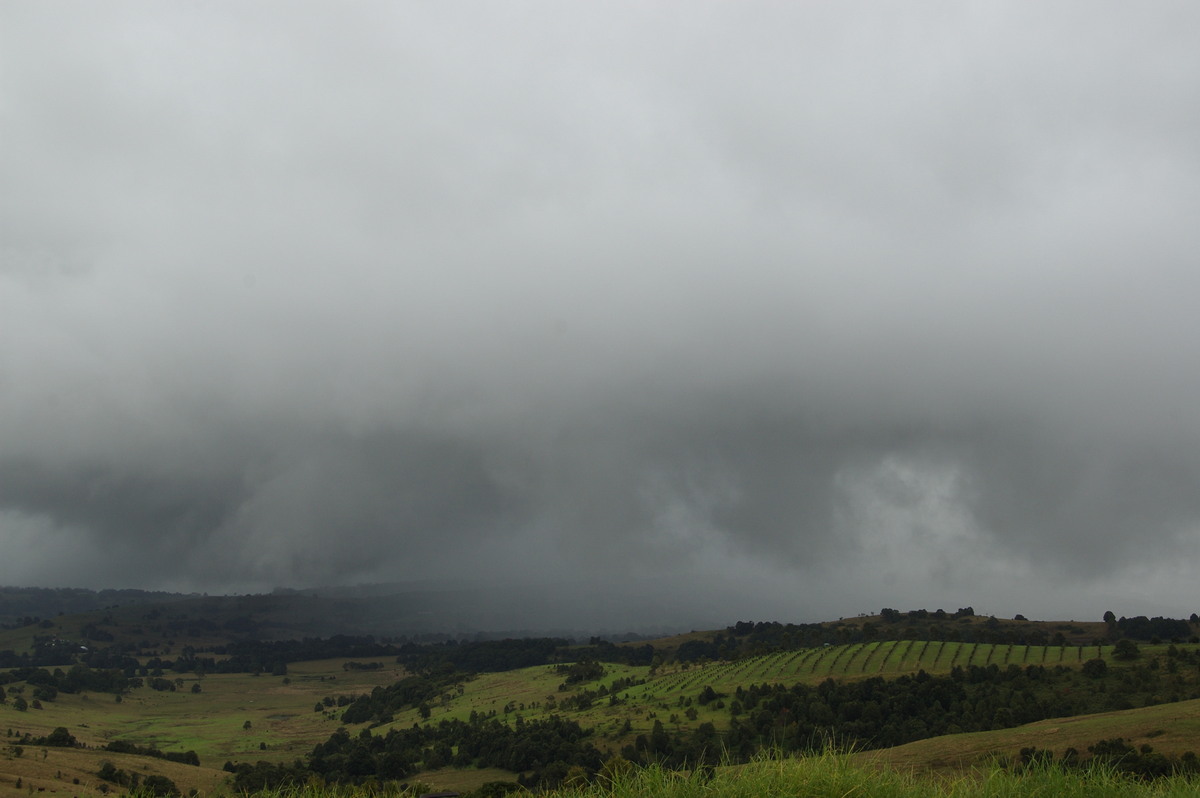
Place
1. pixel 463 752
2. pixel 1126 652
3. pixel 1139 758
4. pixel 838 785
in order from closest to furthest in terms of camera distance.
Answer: pixel 838 785 → pixel 1139 758 → pixel 1126 652 → pixel 463 752

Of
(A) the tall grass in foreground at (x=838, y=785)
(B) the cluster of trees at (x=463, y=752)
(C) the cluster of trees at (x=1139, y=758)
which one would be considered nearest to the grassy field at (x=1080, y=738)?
(C) the cluster of trees at (x=1139, y=758)

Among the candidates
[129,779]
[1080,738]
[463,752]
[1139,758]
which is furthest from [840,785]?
[463,752]

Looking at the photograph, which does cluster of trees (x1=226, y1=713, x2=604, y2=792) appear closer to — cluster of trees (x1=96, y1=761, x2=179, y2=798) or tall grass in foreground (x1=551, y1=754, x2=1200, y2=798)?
cluster of trees (x1=96, y1=761, x2=179, y2=798)

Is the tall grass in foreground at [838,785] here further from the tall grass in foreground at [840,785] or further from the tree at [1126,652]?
the tree at [1126,652]

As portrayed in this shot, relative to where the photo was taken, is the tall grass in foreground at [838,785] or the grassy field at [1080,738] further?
the grassy field at [1080,738]

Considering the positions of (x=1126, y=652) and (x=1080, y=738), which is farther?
(x=1126, y=652)

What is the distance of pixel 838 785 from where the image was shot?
55.5ft

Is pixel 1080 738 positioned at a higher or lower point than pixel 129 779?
higher

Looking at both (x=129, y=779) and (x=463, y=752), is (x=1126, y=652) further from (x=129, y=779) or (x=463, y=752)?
(x=129, y=779)

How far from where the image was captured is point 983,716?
13312 centimetres

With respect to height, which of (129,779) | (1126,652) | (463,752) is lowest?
(463,752)

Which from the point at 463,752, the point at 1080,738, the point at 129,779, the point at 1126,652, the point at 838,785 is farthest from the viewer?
the point at 463,752

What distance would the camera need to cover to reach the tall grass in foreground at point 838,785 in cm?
1700

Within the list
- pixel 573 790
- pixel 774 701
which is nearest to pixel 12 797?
pixel 573 790
